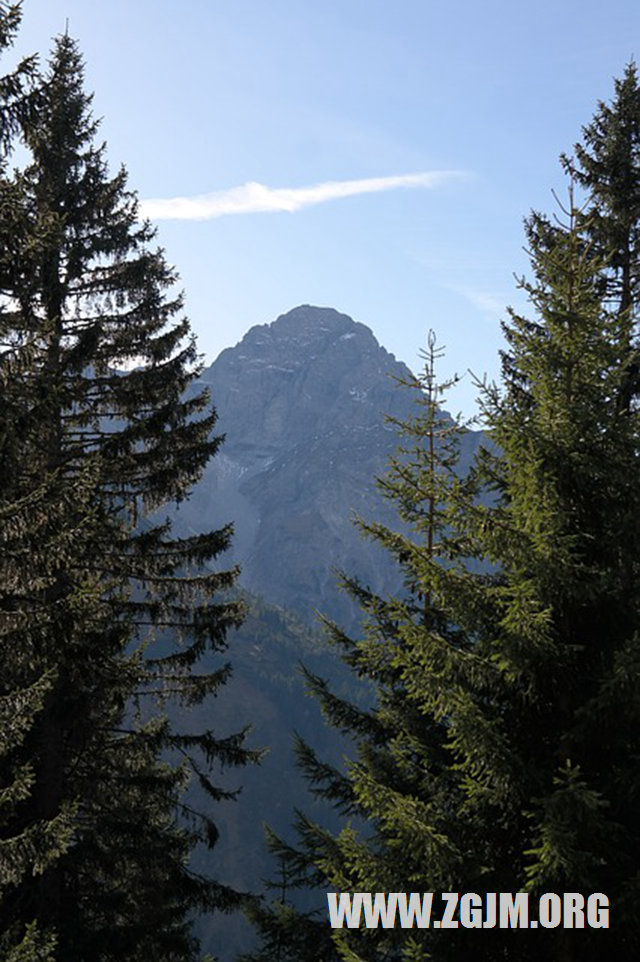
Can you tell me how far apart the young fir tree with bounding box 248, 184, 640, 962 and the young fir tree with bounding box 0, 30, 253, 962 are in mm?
5107

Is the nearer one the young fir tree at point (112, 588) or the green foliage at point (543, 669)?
the green foliage at point (543, 669)

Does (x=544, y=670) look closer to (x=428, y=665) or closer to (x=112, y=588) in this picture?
(x=428, y=665)

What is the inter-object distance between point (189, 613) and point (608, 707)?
9521mm

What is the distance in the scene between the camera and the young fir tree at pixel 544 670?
5.91m

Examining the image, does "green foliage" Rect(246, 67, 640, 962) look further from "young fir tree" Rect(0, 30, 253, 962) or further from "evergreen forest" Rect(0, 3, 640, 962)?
"young fir tree" Rect(0, 30, 253, 962)

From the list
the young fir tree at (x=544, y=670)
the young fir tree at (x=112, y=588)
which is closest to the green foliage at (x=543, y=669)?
the young fir tree at (x=544, y=670)

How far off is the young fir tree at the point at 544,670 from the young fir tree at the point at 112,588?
5.11m

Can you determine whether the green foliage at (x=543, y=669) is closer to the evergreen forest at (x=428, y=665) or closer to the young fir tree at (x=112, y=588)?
the evergreen forest at (x=428, y=665)

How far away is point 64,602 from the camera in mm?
7406

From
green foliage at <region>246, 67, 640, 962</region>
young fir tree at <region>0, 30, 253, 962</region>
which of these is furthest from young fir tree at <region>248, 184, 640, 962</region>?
young fir tree at <region>0, 30, 253, 962</region>

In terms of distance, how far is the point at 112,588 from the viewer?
1287 centimetres

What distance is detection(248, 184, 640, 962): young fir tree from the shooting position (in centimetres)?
591

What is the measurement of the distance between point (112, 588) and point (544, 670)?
329 inches

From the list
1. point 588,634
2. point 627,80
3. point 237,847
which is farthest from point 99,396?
point 237,847
